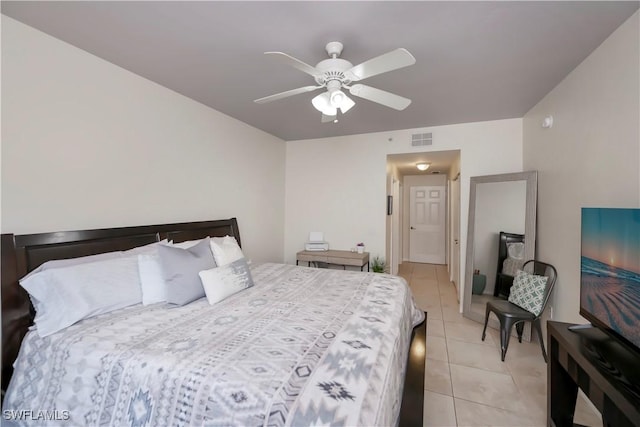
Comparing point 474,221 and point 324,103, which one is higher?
point 324,103

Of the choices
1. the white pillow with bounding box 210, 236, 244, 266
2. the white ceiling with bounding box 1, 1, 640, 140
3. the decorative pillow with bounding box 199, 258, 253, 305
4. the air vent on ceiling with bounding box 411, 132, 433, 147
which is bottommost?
the decorative pillow with bounding box 199, 258, 253, 305

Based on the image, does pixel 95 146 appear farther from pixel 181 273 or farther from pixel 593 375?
pixel 593 375

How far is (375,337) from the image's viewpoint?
143 centimetres

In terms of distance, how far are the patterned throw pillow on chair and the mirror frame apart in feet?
1.18

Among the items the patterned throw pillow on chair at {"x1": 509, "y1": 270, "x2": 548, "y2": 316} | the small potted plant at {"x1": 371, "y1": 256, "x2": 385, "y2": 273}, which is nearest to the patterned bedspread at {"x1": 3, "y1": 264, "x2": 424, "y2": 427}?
the patterned throw pillow on chair at {"x1": 509, "y1": 270, "x2": 548, "y2": 316}

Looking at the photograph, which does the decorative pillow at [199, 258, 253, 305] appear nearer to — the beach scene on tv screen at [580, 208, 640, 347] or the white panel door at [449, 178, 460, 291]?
the beach scene on tv screen at [580, 208, 640, 347]

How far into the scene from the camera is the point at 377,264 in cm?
409

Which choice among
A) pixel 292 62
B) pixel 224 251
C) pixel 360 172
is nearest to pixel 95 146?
pixel 224 251

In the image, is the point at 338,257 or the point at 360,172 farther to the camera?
the point at 360,172

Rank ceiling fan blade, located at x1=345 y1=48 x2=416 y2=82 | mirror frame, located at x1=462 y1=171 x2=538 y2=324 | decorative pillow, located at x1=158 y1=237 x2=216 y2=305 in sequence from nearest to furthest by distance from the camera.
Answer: ceiling fan blade, located at x1=345 y1=48 x2=416 y2=82 < decorative pillow, located at x1=158 y1=237 x2=216 y2=305 < mirror frame, located at x1=462 y1=171 x2=538 y2=324

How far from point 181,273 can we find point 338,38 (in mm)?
1933

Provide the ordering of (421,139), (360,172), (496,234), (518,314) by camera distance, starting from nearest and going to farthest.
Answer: (518,314) → (496,234) → (421,139) → (360,172)

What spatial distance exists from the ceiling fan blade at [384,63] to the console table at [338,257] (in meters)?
2.66

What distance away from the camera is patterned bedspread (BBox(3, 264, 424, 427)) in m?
1.01
